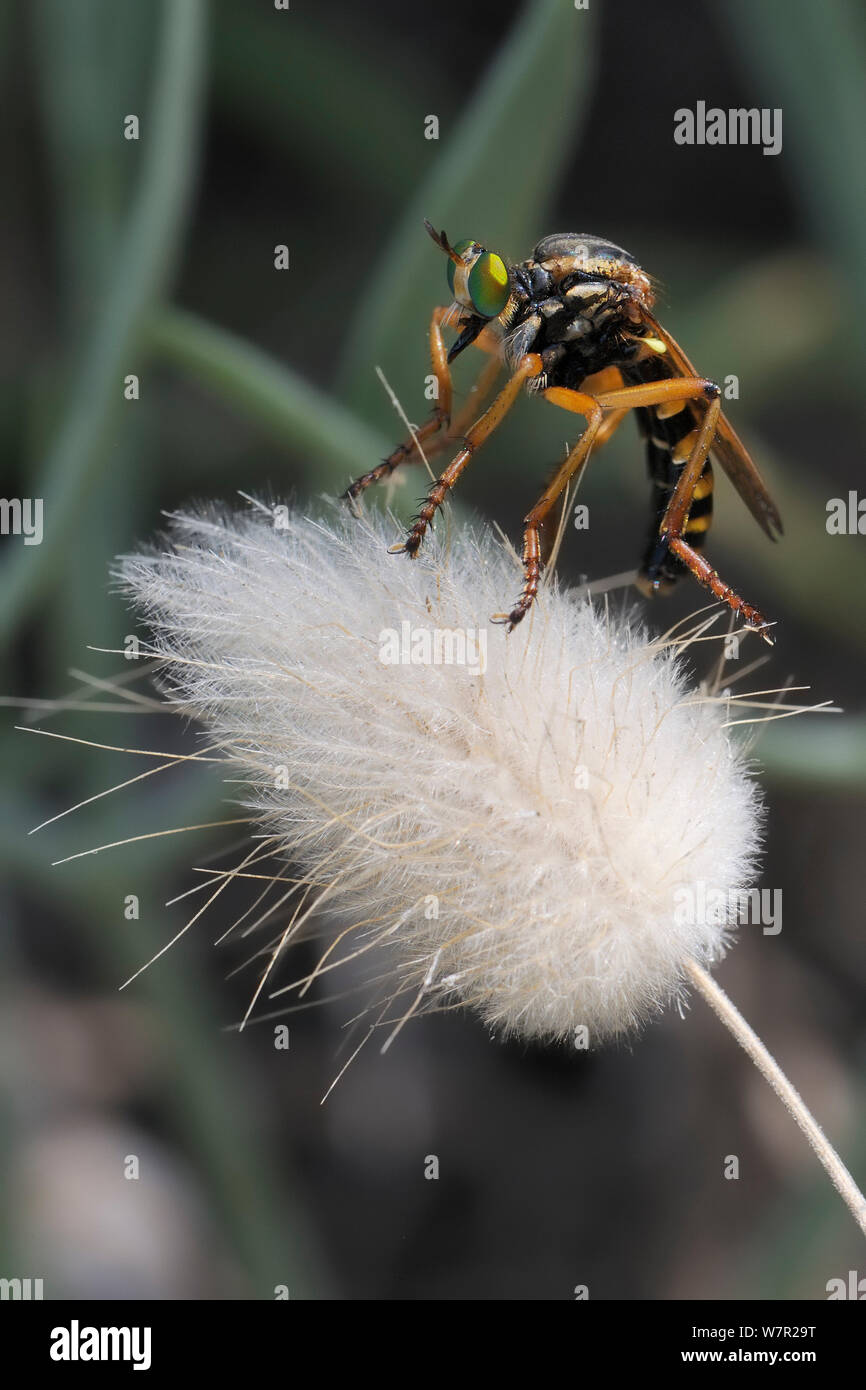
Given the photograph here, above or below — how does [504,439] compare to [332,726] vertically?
above

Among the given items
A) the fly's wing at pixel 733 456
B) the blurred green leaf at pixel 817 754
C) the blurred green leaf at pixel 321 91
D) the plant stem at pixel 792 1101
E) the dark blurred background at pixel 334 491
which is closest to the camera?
the plant stem at pixel 792 1101

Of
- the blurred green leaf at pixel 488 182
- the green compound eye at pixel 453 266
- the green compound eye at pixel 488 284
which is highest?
the blurred green leaf at pixel 488 182

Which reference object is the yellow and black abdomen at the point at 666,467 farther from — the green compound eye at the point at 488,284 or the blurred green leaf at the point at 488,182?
the blurred green leaf at the point at 488,182


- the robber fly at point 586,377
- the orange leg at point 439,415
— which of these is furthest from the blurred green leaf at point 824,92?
the orange leg at point 439,415

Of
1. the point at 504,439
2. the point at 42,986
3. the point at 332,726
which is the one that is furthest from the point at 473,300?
the point at 42,986

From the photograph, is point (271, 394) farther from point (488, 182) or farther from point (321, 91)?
point (321, 91)

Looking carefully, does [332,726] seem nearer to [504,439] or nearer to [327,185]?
[504,439]
